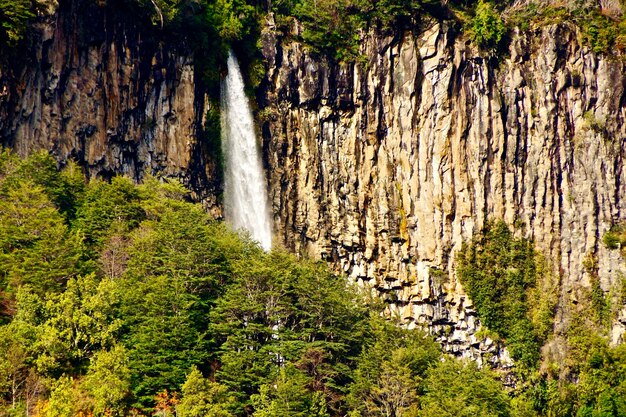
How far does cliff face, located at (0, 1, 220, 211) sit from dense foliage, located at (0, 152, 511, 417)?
15.8 ft

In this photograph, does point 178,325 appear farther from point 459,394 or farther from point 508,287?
point 508,287

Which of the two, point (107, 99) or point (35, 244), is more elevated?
point (107, 99)

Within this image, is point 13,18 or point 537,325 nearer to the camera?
point 13,18

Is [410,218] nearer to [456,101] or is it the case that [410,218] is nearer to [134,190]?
[456,101]

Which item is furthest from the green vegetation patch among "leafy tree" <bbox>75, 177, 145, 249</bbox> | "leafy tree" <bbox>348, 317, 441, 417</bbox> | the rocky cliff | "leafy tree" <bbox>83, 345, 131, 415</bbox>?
"leafy tree" <bbox>83, 345, 131, 415</bbox>

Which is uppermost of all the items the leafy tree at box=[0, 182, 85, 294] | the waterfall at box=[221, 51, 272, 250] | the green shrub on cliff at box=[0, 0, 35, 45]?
the green shrub on cliff at box=[0, 0, 35, 45]

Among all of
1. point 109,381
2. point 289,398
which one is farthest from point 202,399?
point 289,398

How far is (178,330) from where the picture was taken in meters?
38.0

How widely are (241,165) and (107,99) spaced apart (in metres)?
11.0

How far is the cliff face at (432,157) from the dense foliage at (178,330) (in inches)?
579

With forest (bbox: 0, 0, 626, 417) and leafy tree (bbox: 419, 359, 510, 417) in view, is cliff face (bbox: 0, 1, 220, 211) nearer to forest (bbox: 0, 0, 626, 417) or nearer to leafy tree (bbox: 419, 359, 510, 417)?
forest (bbox: 0, 0, 626, 417)

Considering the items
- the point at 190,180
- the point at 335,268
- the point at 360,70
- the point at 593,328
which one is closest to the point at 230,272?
the point at 190,180

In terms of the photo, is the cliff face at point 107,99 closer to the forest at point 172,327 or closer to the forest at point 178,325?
the forest at point 178,325

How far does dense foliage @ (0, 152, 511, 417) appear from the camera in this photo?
115 feet
